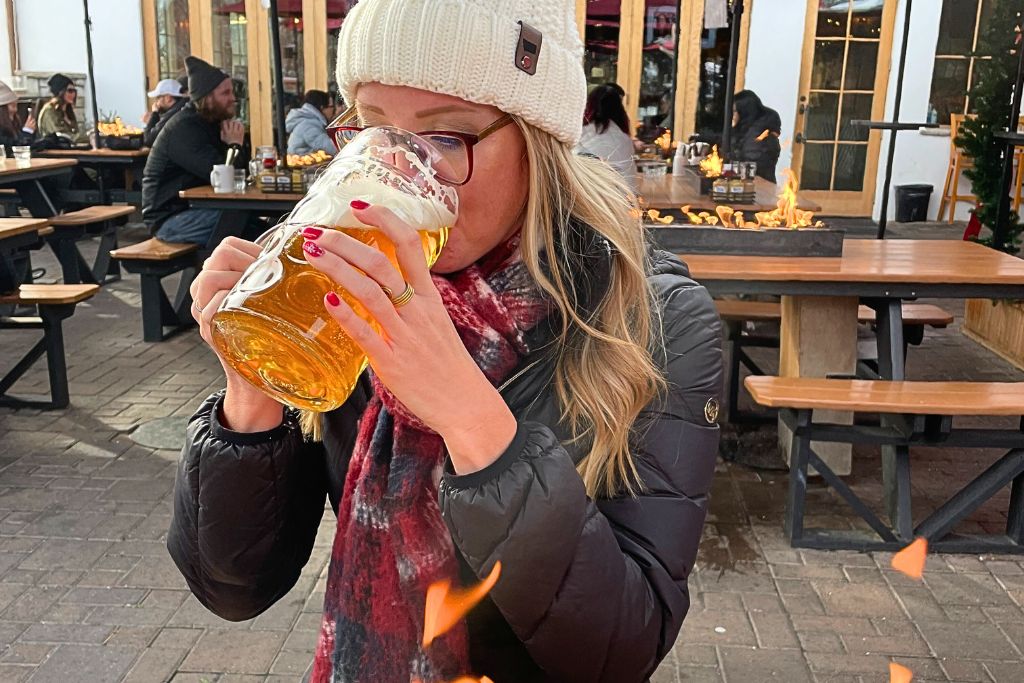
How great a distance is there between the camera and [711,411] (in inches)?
54.6

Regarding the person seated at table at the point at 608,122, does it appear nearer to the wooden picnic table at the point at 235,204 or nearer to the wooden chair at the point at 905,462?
the wooden picnic table at the point at 235,204

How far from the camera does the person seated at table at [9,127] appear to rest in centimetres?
945

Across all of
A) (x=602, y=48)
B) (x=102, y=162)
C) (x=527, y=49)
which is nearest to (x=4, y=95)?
(x=102, y=162)

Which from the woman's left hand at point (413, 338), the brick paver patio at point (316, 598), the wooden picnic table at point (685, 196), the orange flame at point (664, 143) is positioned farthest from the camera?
the orange flame at point (664, 143)

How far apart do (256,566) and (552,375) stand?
576 mm

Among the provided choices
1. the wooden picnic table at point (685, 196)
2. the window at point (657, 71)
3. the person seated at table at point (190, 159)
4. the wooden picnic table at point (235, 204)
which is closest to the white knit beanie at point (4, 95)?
the person seated at table at point (190, 159)

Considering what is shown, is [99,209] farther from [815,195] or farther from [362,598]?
[815,195]

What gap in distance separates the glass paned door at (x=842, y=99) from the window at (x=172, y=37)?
8961mm

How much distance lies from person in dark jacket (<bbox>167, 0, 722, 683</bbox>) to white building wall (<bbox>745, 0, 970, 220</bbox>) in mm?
12515

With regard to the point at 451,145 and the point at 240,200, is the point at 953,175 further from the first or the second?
the point at 451,145

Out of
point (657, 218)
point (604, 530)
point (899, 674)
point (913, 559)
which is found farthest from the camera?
point (657, 218)

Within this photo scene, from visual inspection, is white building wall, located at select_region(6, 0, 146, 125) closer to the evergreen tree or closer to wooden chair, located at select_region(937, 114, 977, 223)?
the evergreen tree

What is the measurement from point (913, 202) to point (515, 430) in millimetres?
13519

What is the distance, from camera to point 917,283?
4332 millimetres
